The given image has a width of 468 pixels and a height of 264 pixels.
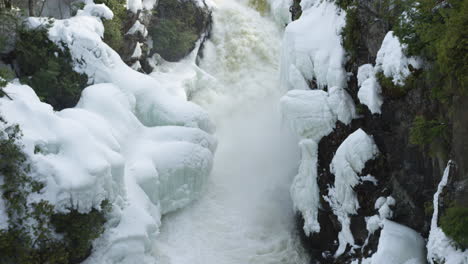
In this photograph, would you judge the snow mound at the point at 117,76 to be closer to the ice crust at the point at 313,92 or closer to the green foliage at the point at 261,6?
the ice crust at the point at 313,92

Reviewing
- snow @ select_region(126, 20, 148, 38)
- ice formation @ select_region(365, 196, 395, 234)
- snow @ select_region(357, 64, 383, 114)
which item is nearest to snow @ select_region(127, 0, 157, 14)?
snow @ select_region(126, 20, 148, 38)

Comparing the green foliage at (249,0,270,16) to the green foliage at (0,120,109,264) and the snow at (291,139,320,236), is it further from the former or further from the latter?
the green foliage at (0,120,109,264)

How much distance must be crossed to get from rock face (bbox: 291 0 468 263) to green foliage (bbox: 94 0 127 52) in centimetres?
712

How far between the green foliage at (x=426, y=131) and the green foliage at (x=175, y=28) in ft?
36.4

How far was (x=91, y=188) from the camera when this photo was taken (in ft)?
23.5

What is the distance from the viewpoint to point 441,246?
5.09 metres

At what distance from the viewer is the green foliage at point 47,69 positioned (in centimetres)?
953

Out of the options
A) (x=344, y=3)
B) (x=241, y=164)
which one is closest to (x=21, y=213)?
(x=241, y=164)

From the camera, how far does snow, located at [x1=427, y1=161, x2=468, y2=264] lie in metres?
4.80

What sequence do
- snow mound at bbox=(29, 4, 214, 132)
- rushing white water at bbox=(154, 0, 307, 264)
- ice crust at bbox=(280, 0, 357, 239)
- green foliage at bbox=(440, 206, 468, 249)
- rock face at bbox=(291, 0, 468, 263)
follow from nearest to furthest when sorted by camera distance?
green foliage at bbox=(440, 206, 468, 249)
rock face at bbox=(291, 0, 468, 263)
ice crust at bbox=(280, 0, 357, 239)
rushing white water at bbox=(154, 0, 307, 264)
snow mound at bbox=(29, 4, 214, 132)

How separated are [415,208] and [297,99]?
3.38 metres

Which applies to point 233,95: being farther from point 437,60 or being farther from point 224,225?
point 437,60

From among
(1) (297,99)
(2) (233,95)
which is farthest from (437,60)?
(2) (233,95)

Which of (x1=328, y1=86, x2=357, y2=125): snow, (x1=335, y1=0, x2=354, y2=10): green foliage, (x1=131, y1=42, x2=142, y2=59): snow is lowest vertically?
(x1=131, y1=42, x2=142, y2=59): snow
